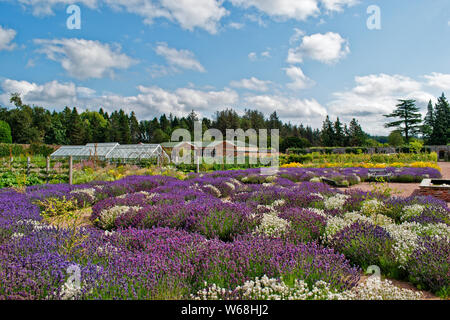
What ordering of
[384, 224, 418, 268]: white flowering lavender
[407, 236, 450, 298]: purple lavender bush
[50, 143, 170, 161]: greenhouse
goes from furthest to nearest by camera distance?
[50, 143, 170, 161]: greenhouse
[384, 224, 418, 268]: white flowering lavender
[407, 236, 450, 298]: purple lavender bush

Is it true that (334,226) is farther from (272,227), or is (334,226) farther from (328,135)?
(328,135)

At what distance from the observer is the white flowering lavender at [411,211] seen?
4681 mm

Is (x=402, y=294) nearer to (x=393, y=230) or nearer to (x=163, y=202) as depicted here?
(x=393, y=230)

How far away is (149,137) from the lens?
71.3 meters

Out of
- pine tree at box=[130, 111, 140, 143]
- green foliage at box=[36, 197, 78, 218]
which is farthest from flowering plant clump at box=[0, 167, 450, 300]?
pine tree at box=[130, 111, 140, 143]

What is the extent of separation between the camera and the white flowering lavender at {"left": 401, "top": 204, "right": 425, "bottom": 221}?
184 inches

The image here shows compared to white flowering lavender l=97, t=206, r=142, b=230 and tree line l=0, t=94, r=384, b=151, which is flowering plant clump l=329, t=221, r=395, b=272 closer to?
white flowering lavender l=97, t=206, r=142, b=230

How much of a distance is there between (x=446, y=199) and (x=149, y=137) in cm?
6862

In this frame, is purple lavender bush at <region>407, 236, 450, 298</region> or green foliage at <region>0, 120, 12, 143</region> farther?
green foliage at <region>0, 120, 12, 143</region>

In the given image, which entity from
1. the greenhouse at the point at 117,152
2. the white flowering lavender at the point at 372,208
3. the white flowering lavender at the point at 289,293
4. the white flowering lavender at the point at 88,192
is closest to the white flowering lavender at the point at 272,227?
the white flowering lavender at the point at 289,293

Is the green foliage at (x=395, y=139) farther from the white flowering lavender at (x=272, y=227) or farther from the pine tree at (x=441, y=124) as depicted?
the white flowering lavender at (x=272, y=227)

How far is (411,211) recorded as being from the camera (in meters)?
4.78

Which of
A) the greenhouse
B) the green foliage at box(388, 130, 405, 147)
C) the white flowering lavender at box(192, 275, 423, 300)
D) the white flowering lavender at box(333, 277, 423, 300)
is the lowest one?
the white flowering lavender at box(333, 277, 423, 300)

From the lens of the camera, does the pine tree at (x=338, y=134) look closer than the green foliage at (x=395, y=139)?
No
